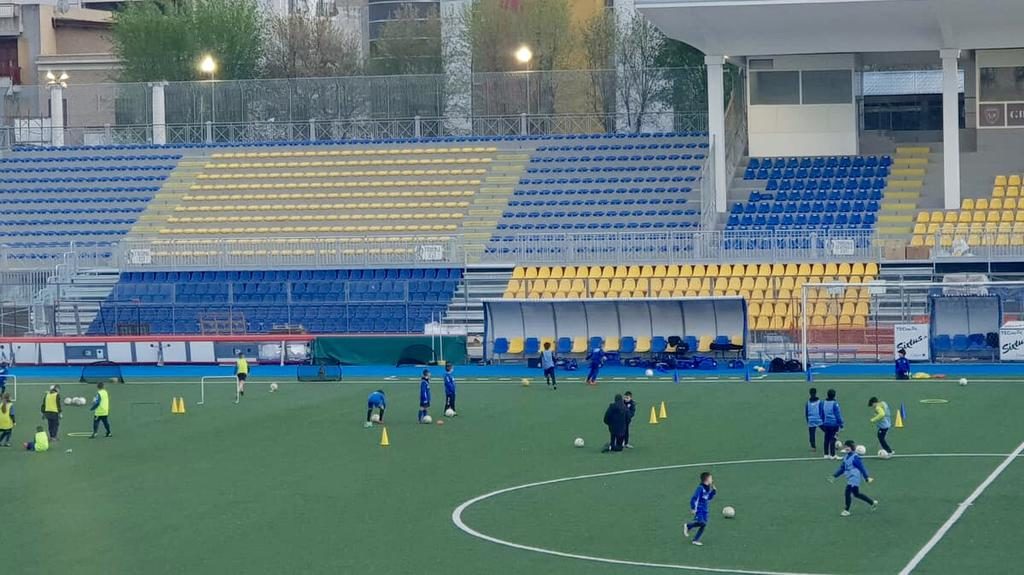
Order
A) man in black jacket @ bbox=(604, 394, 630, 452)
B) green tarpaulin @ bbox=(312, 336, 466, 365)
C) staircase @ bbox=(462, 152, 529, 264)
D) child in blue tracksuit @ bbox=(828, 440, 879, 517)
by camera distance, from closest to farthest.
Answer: child in blue tracksuit @ bbox=(828, 440, 879, 517) → man in black jacket @ bbox=(604, 394, 630, 452) → green tarpaulin @ bbox=(312, 336, 466, 365) → staircase @ bbox=(462, 152, 529, 264)

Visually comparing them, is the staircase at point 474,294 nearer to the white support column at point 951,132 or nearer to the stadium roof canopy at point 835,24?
the stadium roof canopy at point 835,24

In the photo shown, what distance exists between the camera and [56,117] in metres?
75.3

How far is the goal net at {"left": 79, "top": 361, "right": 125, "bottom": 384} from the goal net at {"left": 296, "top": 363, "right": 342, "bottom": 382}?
5.40 m

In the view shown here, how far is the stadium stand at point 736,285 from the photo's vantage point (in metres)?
52.5

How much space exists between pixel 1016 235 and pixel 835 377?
10.3m

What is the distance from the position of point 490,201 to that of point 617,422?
104ft

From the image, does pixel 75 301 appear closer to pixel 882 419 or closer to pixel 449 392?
pixel 449 392

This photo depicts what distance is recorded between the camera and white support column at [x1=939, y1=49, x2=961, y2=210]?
58.8 metres

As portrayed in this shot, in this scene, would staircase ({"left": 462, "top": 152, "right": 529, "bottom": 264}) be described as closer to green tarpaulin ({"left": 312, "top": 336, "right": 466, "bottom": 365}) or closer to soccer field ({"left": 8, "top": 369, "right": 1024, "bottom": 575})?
green tarpaulin ({"left": 312, "top": 336, "right": 466, "bottom": 365})

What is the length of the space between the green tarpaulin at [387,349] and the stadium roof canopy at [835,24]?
12.3 m

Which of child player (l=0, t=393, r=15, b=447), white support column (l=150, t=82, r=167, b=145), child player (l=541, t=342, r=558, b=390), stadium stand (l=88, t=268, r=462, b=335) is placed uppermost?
white support column (l=150, t=82, r=167, b=145)

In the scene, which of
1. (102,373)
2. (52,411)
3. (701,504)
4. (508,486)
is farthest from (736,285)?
(701,504)

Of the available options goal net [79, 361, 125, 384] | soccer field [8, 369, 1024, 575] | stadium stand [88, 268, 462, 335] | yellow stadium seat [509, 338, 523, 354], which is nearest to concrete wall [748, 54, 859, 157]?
stadium stand [88, 268, 462, 335]

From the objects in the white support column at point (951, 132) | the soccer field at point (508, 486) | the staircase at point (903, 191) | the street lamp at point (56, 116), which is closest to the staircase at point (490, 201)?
the staircase at point (903, 191)
